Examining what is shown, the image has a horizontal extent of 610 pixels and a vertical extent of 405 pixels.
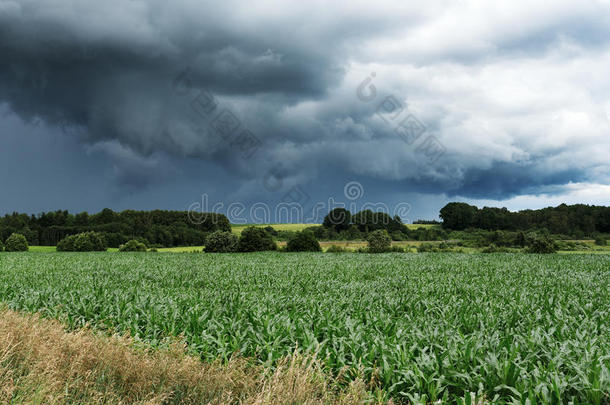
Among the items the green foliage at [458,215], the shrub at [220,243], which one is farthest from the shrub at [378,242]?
the green foliage at [458,215]

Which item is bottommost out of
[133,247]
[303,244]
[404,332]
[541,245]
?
[541,245]

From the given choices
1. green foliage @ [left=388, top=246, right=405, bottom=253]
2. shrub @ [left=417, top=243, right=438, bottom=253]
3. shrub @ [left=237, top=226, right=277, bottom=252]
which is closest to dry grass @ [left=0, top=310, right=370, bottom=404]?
shrub @ [left=237, top=226, right=277, bottom=252]

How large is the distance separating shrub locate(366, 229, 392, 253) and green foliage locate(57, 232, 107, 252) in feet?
139

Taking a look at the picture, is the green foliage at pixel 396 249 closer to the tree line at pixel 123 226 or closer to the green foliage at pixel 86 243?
the tree line at pixel 123 226

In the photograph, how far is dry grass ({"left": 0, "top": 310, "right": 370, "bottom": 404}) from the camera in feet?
14.6

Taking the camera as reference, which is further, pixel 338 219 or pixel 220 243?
pixel 338 219

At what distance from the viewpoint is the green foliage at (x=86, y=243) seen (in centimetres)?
5503

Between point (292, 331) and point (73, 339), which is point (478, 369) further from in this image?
point (73, 339)

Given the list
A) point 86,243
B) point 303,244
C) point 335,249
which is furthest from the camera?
point 86,243

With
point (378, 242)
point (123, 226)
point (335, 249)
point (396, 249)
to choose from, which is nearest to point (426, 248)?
point (396, 249)

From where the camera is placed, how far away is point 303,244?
4766 cm

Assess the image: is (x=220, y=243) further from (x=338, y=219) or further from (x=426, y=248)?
(x=426, y=248)

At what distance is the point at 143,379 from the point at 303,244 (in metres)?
42.7

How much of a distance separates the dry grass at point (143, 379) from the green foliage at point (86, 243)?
187ft
